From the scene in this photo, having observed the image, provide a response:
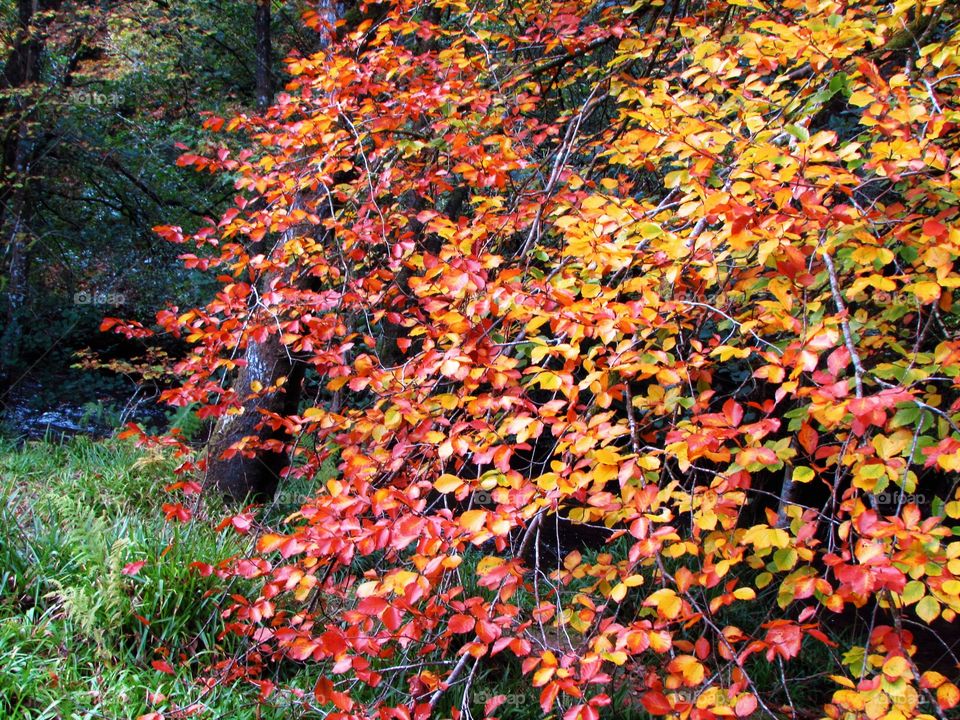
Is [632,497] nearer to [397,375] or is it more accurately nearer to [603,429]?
[603,429]

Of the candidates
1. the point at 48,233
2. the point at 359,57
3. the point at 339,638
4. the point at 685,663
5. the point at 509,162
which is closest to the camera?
the point at 685,663

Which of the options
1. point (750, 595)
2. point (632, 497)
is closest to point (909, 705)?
point (750, 595)

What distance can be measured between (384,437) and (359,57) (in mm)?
2127

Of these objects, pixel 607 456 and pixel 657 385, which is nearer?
pixel 607 456

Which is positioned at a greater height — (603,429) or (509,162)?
(509,162)

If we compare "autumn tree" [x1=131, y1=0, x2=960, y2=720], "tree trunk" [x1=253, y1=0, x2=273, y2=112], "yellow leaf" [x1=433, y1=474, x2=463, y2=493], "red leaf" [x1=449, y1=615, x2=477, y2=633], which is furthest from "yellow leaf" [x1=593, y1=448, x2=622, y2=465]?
"tree trunk" [x1=253, y1=0, x2=273, y2=112]

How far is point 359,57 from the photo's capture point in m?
3.55

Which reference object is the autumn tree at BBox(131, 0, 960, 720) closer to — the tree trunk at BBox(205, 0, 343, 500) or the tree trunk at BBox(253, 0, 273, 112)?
the tree trunk at BBox(205, 0, 343, 500)

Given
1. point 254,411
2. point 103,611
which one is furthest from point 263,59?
point 103,611

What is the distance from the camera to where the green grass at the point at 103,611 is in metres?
2.60

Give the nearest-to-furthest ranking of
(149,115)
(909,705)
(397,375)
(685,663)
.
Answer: (909,705) → (685,663) → (397,375) → (149,115)

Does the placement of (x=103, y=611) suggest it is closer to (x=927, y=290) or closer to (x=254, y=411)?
(x=254, y=411)

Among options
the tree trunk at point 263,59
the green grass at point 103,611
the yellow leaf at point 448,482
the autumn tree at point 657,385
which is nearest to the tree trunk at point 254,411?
the green grass at point 103,611

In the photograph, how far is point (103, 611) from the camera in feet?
9.66
